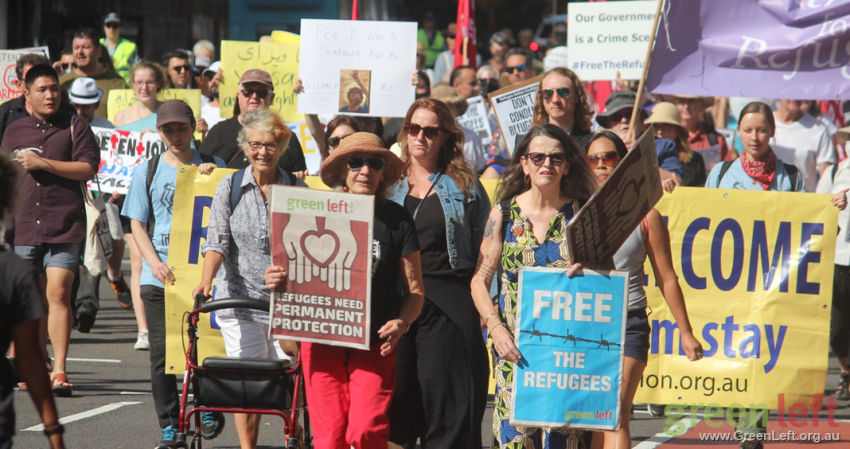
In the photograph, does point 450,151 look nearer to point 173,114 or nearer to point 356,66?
point 173,114

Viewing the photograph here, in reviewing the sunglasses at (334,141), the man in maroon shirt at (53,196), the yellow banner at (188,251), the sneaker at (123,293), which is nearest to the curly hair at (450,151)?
the sunglasses at (334,141)

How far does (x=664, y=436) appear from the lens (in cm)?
683

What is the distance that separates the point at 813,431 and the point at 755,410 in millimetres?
519

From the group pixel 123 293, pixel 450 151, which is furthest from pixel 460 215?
pixel 123 293

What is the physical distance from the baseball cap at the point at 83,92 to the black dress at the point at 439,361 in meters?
5.22

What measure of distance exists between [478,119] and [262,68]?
2.37 meters

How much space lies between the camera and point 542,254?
470 centimetres

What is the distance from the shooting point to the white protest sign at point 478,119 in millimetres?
11188

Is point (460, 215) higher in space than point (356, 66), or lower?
lower

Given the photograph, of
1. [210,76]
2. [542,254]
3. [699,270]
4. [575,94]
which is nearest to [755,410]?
[699,270]

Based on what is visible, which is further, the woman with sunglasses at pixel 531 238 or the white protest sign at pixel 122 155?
the white protest sign at pixel 122 155

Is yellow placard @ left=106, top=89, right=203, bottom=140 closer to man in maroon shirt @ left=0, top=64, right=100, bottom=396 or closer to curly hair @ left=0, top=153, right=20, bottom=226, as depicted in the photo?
man in maroon shirt @ left=0, top=64, right=100, bottom=396

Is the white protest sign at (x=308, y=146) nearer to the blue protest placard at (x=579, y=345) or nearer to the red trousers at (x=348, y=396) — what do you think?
the red trousers at (x=348, y=396)

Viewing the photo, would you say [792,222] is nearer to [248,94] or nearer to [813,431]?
[813,431]
